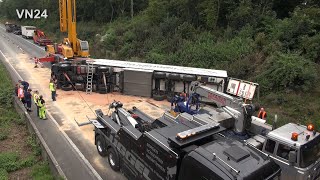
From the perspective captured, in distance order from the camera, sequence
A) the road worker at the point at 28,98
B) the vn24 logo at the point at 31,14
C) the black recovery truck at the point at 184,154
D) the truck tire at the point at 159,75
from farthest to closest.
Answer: the vn24 logo at the point at 31,14, the truck tire at the point at 159,75, the road worker at the point at 28,98, the black recovery truck at the point at 184,154

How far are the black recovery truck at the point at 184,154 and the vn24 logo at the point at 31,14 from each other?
55.3 m

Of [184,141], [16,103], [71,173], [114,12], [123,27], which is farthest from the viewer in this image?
[114,12]

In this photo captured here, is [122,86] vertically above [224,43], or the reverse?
[224,43]

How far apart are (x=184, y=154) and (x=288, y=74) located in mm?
12206

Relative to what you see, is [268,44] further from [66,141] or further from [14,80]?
[14,80]

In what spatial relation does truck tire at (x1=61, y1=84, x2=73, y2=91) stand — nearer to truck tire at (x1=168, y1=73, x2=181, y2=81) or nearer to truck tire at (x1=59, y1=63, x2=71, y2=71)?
truck tire at (x1=59, y1=63, x2=71, y2=71)

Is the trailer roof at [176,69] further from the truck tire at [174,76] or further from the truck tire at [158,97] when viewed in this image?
the truck tire at [158,97]

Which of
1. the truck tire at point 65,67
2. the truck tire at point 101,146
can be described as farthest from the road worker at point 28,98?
the truck tire at point 101,146

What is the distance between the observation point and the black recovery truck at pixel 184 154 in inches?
241

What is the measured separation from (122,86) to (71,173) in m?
9.72

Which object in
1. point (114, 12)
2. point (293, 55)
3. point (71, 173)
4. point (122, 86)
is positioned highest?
point (114, 12)

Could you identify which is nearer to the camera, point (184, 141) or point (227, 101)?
point (184, 141)

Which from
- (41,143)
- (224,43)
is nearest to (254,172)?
(41,143)

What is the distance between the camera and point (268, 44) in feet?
66.6
